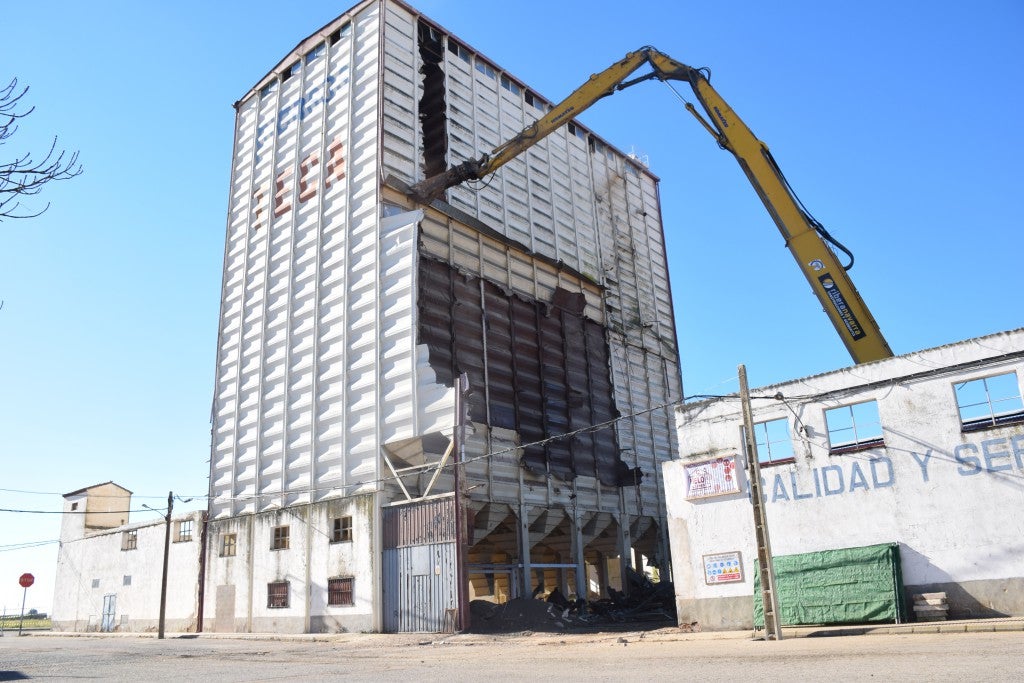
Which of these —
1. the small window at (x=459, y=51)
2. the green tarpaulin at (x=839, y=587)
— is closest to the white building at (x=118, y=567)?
the small window at (x=459, y=51)

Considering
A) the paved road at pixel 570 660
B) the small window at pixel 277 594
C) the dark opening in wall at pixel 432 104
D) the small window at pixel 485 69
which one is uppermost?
the small window at pixel 485 69

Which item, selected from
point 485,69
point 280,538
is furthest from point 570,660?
point 485,69

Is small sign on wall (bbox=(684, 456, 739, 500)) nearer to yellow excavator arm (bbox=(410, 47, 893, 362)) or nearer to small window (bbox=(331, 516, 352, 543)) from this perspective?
yellow excavator arm (bbox=(410, 47, 893, 362))

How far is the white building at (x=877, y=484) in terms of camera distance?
53.6 ft

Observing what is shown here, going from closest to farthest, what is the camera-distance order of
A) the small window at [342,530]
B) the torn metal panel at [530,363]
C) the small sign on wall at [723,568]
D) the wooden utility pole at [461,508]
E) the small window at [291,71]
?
the small sign on wall at [723,568] → the wooden utility pole at [461,508] → the small window at [342,530] → the torn metal panel at [530,363] → the small window at [291,71]

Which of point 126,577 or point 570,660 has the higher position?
point 126,577

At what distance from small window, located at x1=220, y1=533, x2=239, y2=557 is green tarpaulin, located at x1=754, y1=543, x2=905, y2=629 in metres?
18.9

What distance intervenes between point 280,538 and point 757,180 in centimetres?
1942

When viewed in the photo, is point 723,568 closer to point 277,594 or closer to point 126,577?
point 277,594

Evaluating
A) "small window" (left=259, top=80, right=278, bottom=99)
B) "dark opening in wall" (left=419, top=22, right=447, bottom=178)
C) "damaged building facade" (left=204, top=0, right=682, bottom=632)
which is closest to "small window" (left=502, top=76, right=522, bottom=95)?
"damaged building facade" (left=204, top=0, right=682, bottom=632)

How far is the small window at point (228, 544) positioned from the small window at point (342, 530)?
18.4 ft

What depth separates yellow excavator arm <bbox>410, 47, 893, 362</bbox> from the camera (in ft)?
71.7

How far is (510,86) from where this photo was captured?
1359 inches

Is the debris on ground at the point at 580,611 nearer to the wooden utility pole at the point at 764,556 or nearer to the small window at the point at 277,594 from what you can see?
the wooden utility pole at the point at 764,556
